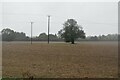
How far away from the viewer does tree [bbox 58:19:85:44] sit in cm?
Result: 10594

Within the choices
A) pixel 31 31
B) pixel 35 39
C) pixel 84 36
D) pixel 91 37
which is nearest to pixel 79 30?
pixel 84 36

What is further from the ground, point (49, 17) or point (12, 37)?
point (49, 17)

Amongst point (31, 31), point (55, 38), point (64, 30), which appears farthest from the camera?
point (55, 38)

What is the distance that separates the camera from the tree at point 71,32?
348 ft

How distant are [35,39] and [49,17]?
1652 inches

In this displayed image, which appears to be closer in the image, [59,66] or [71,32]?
[59,66]

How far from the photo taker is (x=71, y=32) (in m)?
108

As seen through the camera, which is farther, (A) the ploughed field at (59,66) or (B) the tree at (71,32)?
(B) the tree at (71,32)

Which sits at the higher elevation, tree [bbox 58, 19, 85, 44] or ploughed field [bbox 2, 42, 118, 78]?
tree [bbox 58, 19, 85, 44]

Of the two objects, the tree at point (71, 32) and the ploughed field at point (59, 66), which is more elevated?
the tree at point (71, 32)

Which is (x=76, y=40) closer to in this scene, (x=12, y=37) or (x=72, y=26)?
(x=72, y=26)

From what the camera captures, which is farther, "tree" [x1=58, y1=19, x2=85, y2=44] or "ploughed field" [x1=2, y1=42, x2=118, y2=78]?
"tree" [x1=58, y1=19, x2=85, y2=44]

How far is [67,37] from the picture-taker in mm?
105562

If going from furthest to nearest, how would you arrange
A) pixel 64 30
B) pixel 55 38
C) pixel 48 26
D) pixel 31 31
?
1. pixel 55 38
2. pixel 64 30
3. pixel 31 31
4. pixel 48 26
